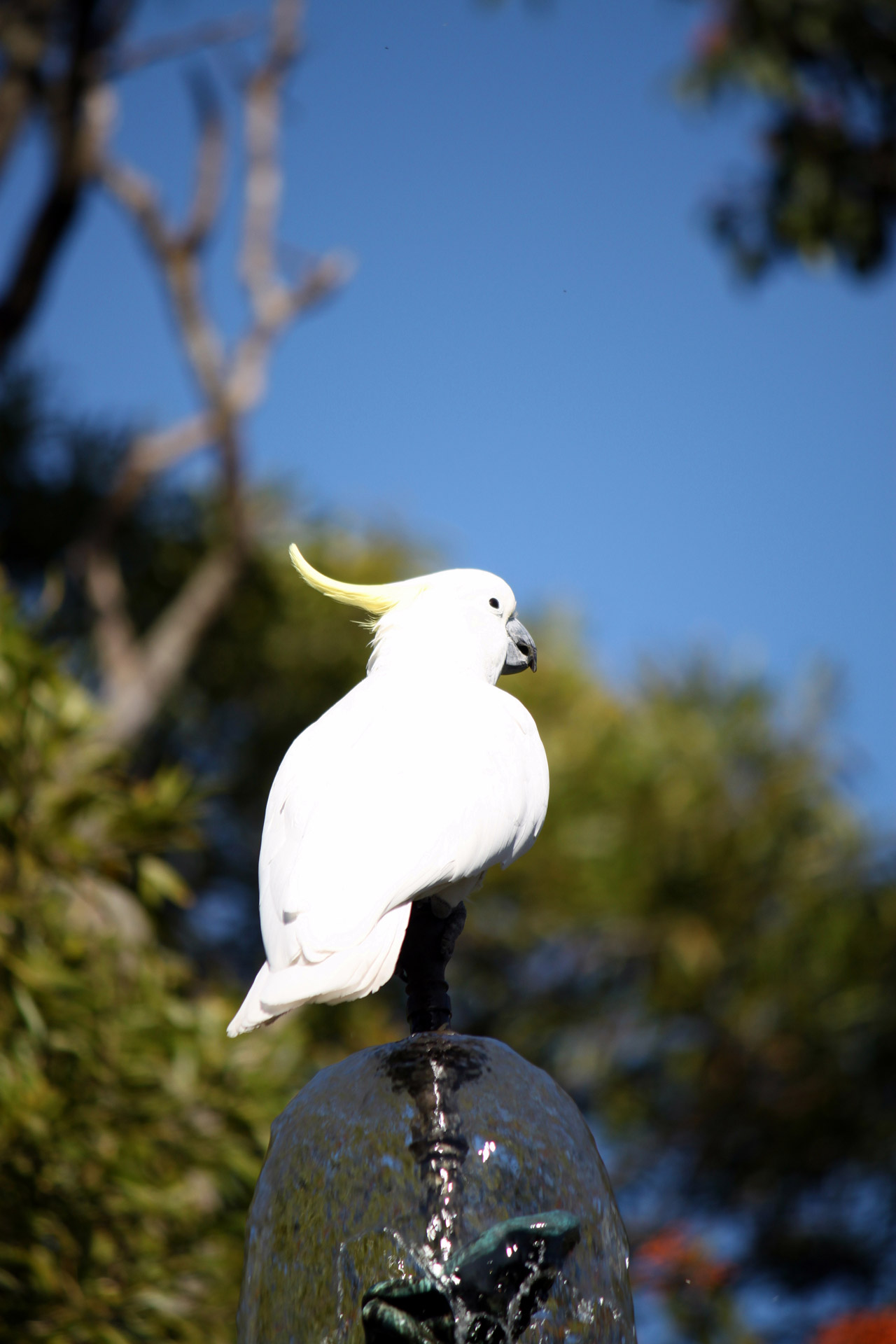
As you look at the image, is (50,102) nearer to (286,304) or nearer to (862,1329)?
(286,304)

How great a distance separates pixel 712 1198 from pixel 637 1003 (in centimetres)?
101

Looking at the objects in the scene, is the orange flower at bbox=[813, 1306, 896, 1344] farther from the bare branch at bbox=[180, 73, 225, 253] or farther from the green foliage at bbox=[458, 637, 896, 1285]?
the bare branch at bbox=[180, 73, 225, 253]

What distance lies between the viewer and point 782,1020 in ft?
20.8

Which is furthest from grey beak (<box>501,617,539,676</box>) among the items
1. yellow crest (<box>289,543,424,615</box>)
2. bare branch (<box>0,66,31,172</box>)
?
bare branch (<box>0,66,31,172</box>)

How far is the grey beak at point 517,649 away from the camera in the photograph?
6.19 feet

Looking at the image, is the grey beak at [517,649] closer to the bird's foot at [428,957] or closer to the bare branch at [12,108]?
the bird's foot at [428,957]

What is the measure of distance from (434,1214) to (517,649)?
808 millimetres

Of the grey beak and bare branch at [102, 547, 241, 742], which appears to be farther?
bare branch at [102, 547, 241, 742]

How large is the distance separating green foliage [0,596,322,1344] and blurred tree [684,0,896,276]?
2963 mm

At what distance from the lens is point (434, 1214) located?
1.45 meters

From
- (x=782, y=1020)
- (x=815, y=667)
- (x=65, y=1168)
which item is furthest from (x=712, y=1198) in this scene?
(x=65, y=1168)

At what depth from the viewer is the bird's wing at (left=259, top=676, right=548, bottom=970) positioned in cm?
142

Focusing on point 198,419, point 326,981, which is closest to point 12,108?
point 198,419

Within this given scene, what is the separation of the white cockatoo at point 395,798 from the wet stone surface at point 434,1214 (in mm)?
218
